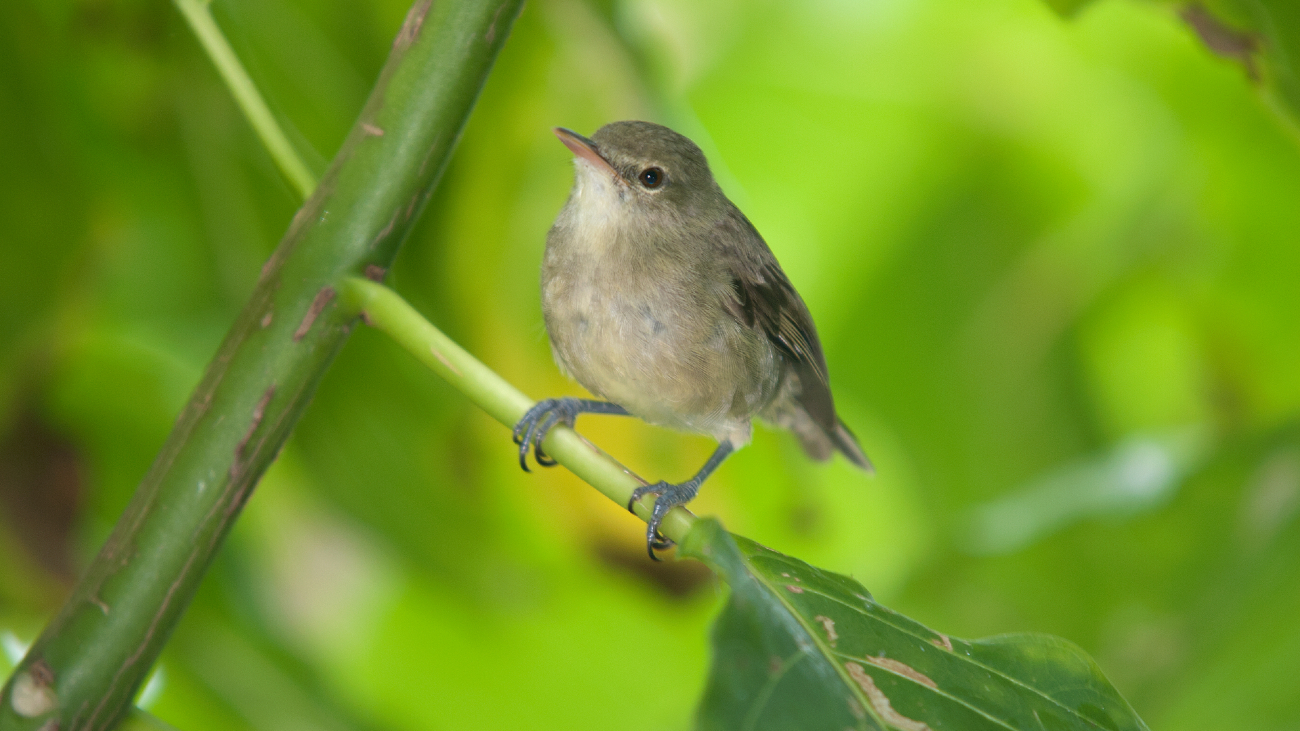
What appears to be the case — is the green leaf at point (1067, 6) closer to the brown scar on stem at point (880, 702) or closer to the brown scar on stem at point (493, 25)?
the brown scar on stem at point (493, 25)

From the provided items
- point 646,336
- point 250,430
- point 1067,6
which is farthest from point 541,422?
point 1067,6

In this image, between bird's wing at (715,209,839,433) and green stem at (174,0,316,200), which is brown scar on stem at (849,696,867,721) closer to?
green stem at (174,0,316,200)

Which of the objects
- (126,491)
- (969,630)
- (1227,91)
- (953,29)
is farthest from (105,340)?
(1227,91)

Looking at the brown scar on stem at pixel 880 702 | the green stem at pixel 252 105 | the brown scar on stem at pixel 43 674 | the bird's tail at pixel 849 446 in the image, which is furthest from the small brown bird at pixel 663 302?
the brown scar on stem at pixel 43 674

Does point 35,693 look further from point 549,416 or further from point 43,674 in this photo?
point 549,416

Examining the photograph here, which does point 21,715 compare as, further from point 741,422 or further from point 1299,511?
point 1299,511

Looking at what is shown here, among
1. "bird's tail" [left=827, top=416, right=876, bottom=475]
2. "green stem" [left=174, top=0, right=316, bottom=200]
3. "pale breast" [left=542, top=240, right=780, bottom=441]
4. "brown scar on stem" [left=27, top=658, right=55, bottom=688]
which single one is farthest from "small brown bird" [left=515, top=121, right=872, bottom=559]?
"brown scar on stem" [left=27, top=658, right=55, bottom=688]
